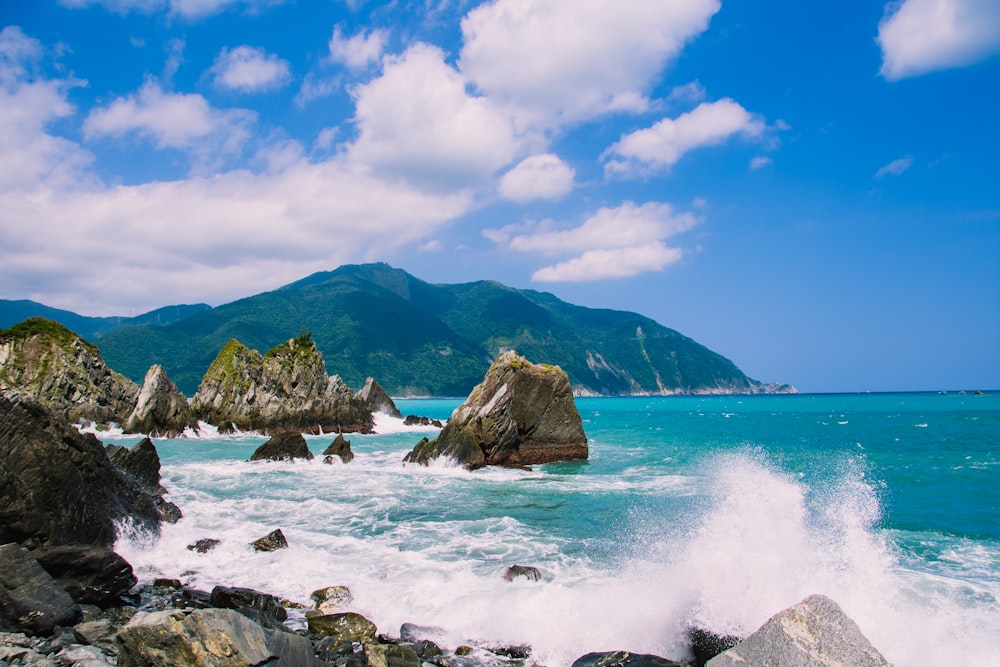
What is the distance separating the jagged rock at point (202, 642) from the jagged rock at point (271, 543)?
306 inches

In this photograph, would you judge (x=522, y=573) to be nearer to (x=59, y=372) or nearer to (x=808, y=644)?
(x=808, y=644)

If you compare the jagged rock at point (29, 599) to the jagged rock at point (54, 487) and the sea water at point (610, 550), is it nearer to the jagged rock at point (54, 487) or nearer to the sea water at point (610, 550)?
the jagged rock at point (54, 487)

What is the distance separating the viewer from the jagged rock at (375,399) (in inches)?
3280

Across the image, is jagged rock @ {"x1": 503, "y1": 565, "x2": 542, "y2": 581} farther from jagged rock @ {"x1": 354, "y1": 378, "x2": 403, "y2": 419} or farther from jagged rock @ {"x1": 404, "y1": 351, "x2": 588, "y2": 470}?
jagged rock @ {"x1": 354, "y1": 378, "x2": 403, "y2": 419}

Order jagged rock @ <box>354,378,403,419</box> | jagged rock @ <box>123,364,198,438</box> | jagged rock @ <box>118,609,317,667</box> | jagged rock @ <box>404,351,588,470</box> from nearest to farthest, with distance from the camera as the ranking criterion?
jagged rock @ <box>118,609,317,667</box>, jagged rock @ <box>404,351,588,470</box>, jagged rock @ <box>123,364,198,438</box>, jagged rock @ <box>354,378,403,419</box>

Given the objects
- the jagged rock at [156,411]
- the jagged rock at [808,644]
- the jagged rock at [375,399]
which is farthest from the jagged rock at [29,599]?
the jagged rock at [375,399]

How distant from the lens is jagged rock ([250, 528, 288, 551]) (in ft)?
49.5

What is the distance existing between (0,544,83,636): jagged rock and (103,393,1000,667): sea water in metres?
3.65

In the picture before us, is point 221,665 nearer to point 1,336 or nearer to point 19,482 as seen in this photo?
point 19,482

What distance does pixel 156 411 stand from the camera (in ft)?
185

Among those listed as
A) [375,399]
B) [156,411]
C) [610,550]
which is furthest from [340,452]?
[375,399]

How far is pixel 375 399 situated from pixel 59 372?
3953 cm

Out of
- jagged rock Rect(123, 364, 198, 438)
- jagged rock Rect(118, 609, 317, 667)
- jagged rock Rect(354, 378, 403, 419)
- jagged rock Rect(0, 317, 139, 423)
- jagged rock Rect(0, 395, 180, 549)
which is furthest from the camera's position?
jagged rock Rect(354, 378, 403, 419)

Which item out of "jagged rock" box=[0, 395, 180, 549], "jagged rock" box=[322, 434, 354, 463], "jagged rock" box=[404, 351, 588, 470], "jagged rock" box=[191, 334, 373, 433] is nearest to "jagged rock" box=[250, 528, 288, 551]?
"jagged rock" box=[0, 395, 180, 549]
